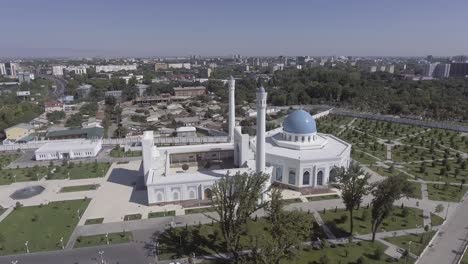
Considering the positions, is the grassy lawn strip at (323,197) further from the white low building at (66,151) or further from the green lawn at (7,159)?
the green lawn at (7,159)

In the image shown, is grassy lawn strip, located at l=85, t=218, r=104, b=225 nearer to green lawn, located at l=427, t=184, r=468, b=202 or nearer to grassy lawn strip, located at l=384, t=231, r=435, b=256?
grassy lawn strip, located at l=384, t=231, r=435, b=256

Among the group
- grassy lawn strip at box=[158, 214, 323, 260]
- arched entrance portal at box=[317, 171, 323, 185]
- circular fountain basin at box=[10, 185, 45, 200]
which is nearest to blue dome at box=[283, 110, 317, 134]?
arched entrance portal at box=[317, 171, 323, 185]

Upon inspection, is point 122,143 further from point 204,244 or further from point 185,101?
point 185,101

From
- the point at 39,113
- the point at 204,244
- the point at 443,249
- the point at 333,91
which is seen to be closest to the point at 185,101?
the point at 39,113

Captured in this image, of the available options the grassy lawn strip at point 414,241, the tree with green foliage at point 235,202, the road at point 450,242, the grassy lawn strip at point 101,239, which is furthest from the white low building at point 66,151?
the road at point 450,242

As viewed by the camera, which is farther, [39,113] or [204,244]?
[39,113]
